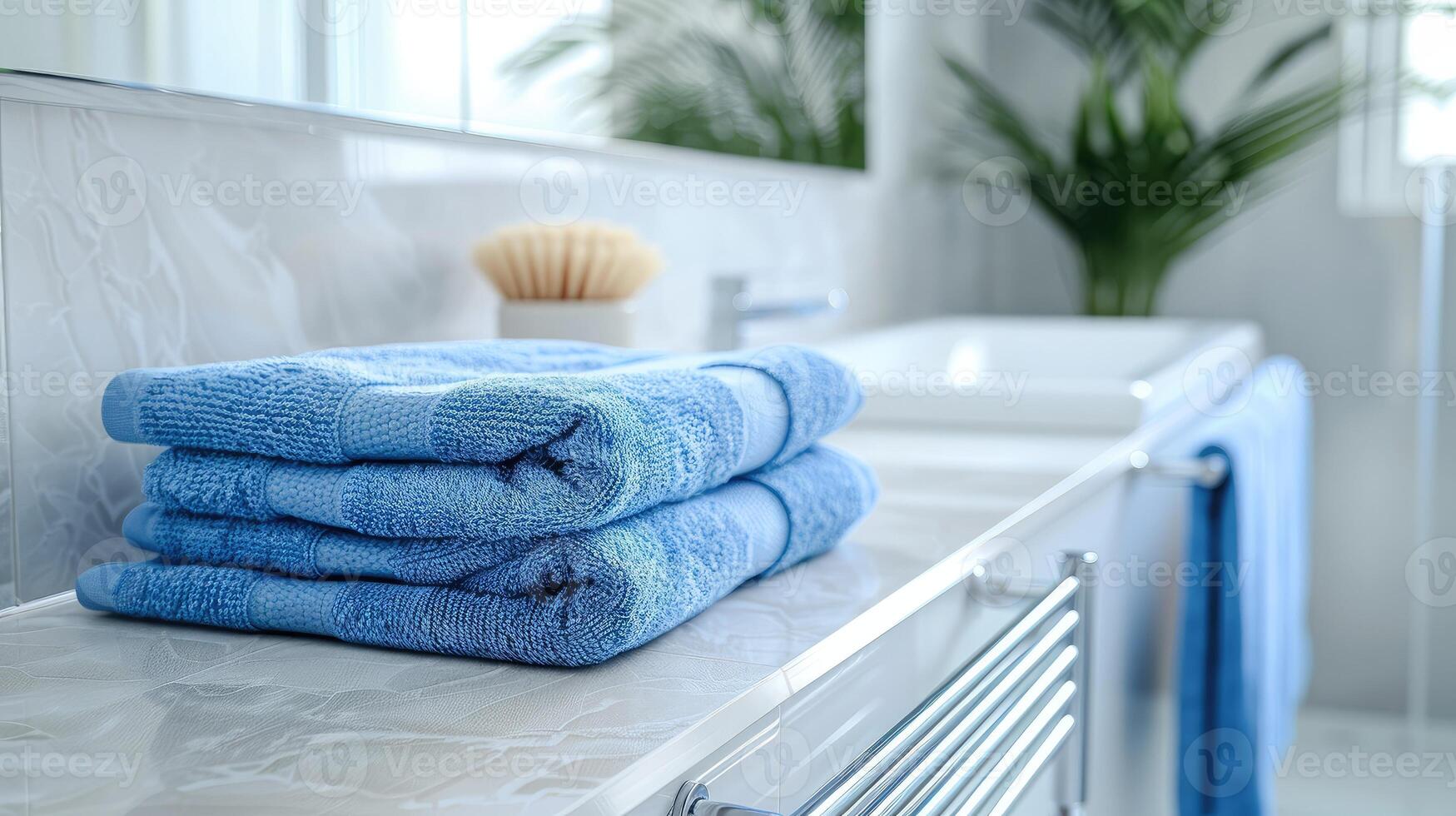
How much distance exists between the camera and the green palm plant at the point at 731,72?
1137 millimetres

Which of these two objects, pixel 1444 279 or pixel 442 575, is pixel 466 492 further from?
pixel 1444 279

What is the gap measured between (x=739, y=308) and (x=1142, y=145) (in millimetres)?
1121

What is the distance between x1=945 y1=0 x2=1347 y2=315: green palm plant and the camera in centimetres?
204

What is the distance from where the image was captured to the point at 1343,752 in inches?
82.5

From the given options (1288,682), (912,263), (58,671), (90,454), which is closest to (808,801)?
(58,671)

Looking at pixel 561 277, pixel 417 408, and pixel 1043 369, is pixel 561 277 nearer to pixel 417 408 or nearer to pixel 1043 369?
pixel 417 408

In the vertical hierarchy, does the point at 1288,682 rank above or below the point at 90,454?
below

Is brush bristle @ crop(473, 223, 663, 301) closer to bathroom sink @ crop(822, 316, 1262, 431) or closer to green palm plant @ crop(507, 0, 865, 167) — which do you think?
green palm plant @ crop(507, 0, 865, 167)

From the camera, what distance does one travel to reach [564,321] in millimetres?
913

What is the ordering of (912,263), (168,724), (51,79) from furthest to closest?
(912,263) < (51,79) < (168,724)

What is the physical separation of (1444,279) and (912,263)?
0.89 m

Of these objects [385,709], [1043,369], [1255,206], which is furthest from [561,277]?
[1255,206]

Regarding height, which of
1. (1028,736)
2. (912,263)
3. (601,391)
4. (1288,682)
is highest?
(912,263)

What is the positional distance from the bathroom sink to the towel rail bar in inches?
9.6
